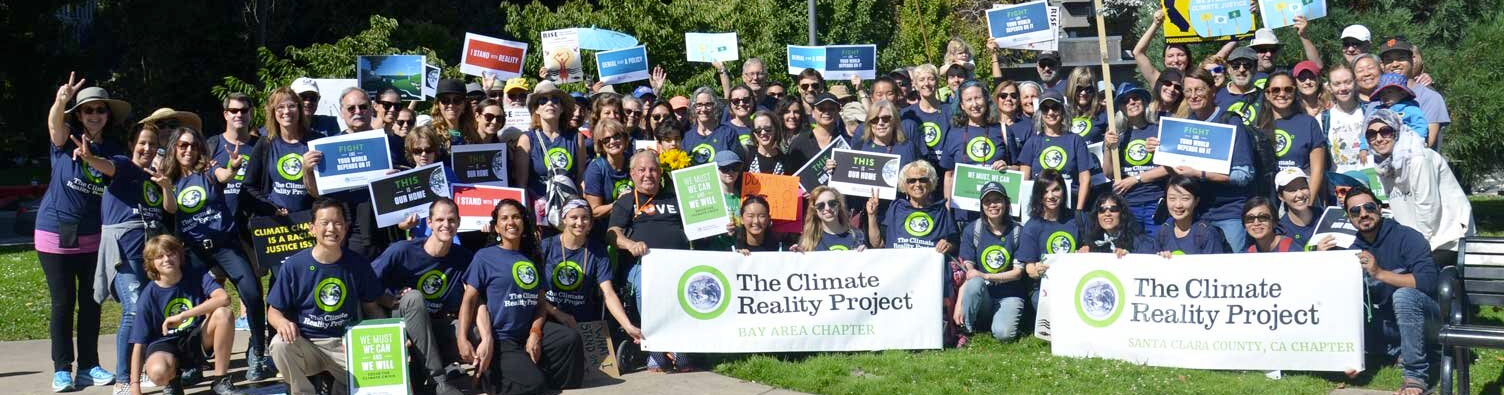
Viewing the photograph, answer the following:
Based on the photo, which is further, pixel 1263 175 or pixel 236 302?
pixel 236 302

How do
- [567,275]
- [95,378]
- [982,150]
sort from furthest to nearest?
[982,150] < [567,275] < [95,378]

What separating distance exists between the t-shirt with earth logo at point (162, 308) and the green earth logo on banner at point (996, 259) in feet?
16.2

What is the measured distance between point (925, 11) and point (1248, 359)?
12890 mm

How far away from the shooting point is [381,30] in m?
17.9

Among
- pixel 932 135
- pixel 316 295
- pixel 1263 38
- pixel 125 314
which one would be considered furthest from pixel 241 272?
pixel 1263 38

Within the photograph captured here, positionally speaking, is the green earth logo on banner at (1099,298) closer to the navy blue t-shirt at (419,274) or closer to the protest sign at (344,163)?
the navy blue t-shirt at (419,274)

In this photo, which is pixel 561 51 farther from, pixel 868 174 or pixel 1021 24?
pixel 868 174

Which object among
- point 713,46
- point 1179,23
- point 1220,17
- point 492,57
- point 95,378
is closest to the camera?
point 95,378

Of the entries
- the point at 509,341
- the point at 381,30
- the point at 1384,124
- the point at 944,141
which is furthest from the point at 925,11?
the point at 509,341

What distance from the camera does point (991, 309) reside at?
9.74m

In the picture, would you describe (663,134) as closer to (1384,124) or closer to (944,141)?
(944,141)

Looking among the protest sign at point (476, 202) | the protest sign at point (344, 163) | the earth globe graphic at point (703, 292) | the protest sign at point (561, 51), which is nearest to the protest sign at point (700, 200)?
the earth globe graphic at point (703, 292)

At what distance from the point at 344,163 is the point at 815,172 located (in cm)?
333

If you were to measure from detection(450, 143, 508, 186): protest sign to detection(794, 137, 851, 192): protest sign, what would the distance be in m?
2.11
